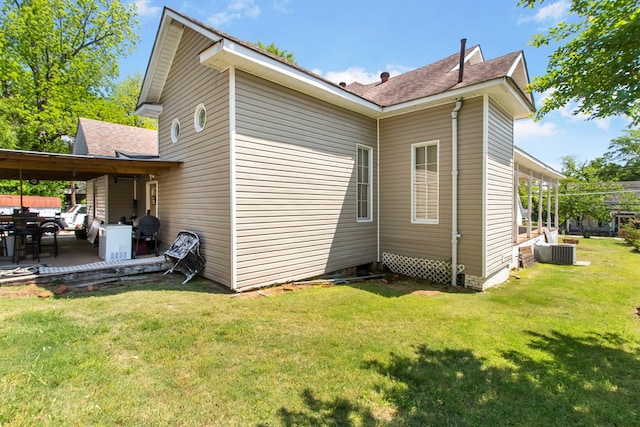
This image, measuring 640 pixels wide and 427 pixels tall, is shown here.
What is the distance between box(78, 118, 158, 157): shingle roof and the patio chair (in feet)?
25.7

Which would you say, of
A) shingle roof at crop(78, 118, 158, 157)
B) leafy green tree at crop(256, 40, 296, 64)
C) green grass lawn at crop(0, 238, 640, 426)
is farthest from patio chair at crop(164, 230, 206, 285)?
leafy green tree at crop(256, 40, 296, 64)

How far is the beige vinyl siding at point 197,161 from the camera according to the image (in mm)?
5980

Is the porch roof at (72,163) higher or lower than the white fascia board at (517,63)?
lower

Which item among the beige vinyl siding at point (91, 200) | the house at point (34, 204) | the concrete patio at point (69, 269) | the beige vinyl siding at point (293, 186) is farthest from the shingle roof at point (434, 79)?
the house at point (34, 204)

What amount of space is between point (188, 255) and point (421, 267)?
5600 millimetres

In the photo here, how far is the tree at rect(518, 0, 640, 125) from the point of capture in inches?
129

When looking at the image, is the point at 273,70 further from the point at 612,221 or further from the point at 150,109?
the point at 612,221

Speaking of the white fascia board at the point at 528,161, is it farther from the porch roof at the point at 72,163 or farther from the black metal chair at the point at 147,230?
the black metal chair at the point at 147,230

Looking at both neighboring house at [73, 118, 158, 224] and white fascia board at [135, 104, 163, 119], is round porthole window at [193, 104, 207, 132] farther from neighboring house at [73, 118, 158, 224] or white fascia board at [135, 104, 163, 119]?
neighboring house at [73, 118, 158, 224]

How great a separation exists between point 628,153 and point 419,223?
4462 centimetres

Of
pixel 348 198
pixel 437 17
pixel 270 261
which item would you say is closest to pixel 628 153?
pixel 437 17

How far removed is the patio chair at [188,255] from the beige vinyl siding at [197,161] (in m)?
0.15

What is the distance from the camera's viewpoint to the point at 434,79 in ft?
27.8

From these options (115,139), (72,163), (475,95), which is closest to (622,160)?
(475,95)
